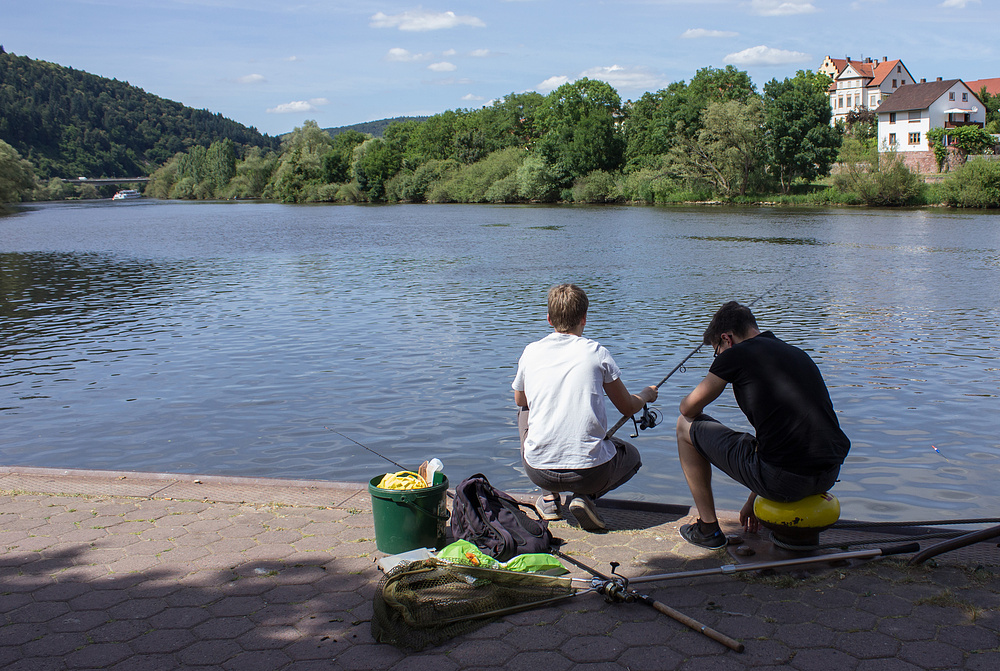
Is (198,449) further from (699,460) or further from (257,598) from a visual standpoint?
(699,460)

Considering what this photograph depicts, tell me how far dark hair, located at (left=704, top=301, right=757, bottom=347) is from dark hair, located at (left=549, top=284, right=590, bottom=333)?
0.76 m

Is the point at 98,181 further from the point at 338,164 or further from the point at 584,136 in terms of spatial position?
the point at 584,136

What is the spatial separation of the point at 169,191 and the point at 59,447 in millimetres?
175814

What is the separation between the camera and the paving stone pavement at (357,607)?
319 cm

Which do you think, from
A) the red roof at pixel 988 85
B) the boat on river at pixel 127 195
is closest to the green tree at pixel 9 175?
the boat on river at pixel 127 195

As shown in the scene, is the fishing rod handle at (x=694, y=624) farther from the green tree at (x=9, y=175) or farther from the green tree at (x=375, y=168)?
the green tree at (x=375, y=168)

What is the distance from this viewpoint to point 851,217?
44.6 meters

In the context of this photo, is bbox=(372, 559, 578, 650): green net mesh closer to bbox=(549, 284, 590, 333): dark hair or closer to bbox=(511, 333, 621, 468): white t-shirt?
bbox=(511, 333, 621, 468): white t-shirt

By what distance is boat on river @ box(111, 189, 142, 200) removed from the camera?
16112 centimetres

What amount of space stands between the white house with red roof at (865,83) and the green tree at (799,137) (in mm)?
54634

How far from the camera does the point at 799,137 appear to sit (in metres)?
65.2

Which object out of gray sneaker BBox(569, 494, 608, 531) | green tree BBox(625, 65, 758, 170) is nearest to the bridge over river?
green tree BBox(625, 65, 758, 170)

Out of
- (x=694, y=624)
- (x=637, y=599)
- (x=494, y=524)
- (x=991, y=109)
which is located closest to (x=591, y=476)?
Result: (x=494, y=524)

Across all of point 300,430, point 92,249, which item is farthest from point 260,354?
point 92,249
